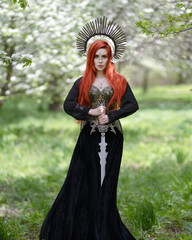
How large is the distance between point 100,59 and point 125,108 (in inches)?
21.5

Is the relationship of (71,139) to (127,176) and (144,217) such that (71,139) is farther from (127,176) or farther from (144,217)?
(144,217)

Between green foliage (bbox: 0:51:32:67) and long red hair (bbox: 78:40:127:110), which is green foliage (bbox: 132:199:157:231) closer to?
long red hair (bbox: 78:40:127:110)

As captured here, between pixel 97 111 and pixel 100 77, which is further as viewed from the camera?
pixel 100 77

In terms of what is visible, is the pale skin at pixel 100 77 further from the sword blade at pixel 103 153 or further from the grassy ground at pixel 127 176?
the grassy ground at pixel 127 176

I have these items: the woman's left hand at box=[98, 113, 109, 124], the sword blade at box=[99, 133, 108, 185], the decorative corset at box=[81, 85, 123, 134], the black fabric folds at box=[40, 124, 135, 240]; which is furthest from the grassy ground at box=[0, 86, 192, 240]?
the woman's left hand at box=[98, 113, 109, 124]

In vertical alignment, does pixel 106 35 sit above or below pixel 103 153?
above

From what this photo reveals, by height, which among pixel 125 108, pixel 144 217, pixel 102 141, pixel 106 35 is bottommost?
pixel 144 217

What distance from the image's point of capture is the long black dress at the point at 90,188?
3314 mm

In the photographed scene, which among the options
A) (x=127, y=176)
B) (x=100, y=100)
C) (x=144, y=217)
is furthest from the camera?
(x=127, y=176)

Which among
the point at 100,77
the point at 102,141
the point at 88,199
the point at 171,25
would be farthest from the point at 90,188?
the point at 171,25

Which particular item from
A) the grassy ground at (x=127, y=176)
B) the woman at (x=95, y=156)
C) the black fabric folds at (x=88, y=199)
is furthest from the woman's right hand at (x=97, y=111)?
the grassy ground at (x=127, y=176)

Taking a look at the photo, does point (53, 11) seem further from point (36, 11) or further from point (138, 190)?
point (138, 190)

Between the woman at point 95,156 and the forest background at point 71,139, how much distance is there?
58cm

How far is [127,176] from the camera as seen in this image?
5961mm
